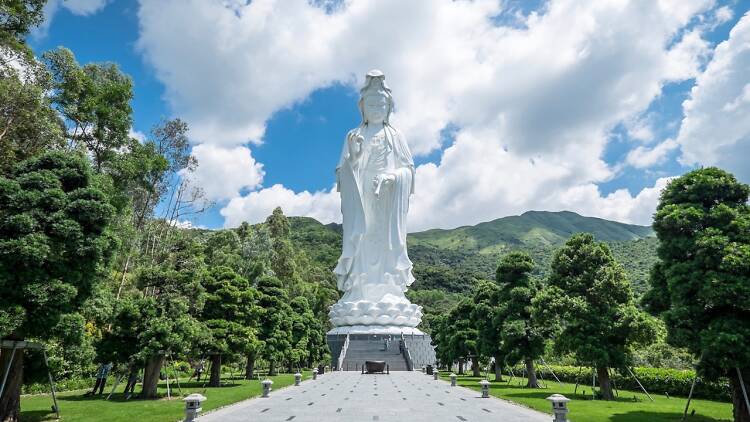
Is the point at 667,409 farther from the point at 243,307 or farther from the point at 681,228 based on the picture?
the point at 243,307

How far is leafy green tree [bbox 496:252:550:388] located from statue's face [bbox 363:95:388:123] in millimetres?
19097

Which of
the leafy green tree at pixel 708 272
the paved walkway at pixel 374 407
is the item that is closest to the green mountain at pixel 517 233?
the paved walkway at pixel 374 407

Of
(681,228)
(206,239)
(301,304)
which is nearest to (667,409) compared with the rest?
(681,228)

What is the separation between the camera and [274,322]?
76.1 ft

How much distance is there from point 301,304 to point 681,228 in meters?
22.8

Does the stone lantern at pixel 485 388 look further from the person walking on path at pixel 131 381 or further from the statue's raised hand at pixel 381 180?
the statue's raised hand at pixel 381 180

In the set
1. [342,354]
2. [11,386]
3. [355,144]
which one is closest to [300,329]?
[342,354]

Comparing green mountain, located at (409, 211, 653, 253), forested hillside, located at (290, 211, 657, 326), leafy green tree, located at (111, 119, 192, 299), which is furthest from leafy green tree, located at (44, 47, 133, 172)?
green mountain, located at (409, 211, 653, 253)

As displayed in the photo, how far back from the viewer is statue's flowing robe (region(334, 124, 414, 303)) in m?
35.4

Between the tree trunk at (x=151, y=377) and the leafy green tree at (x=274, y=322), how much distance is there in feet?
21.3

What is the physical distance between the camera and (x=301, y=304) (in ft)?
99.3

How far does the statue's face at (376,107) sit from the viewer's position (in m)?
37.0

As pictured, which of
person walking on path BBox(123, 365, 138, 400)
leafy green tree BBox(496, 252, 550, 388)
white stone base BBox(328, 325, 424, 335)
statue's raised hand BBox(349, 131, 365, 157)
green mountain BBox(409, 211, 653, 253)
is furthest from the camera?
green mountain BBox(409, 211, 653, 253)

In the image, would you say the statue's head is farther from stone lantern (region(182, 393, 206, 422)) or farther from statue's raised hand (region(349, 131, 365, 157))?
stone lantern (region(182, 393, 206, 422))
